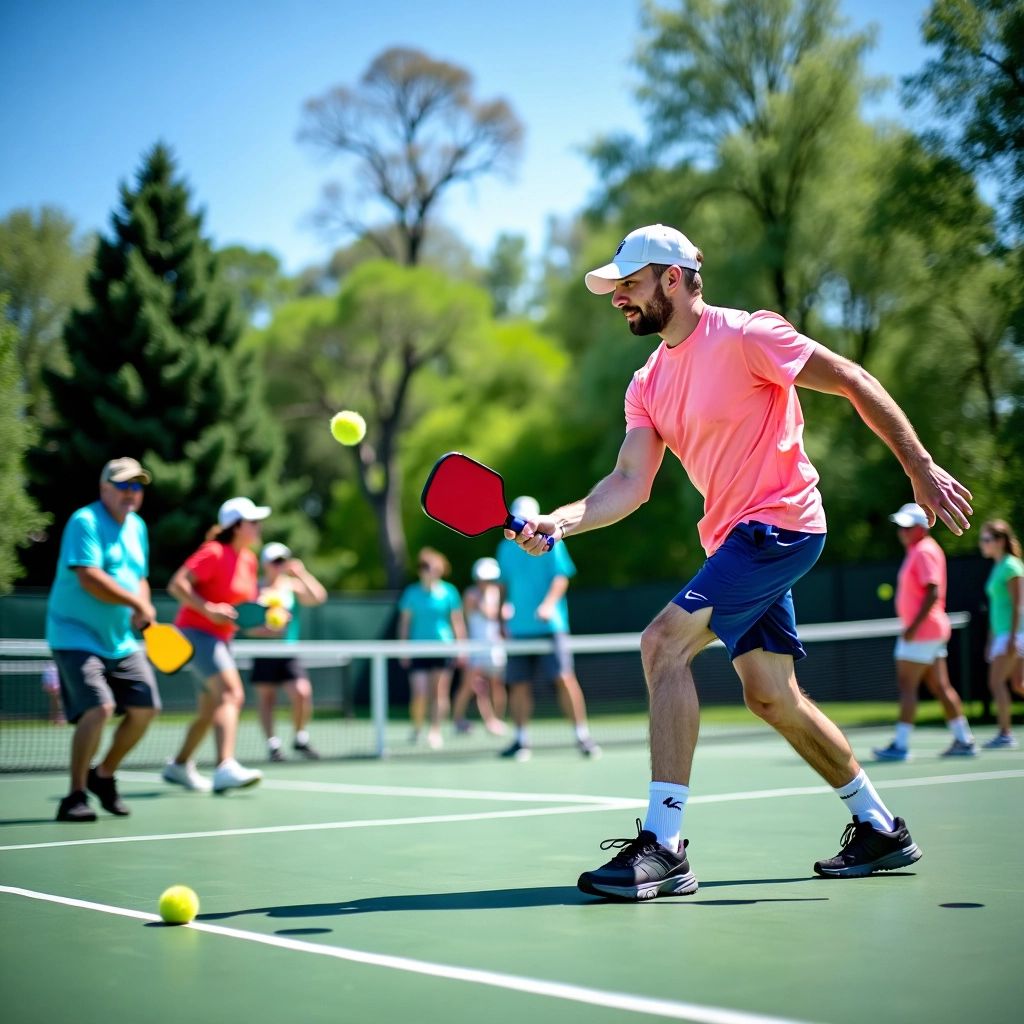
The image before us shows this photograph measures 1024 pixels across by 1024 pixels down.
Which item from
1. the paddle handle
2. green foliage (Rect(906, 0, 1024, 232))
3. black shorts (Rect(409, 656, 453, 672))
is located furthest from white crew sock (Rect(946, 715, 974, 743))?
green foliage (Rect(906, 0, 1024, 232))

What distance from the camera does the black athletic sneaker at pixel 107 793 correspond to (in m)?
8.62

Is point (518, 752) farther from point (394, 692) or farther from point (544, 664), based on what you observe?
point (394, 692)

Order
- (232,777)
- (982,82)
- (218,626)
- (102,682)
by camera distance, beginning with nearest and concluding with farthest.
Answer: (102,682) → (232,777) → (218,626) → (982,82)

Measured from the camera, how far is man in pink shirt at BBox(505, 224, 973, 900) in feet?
17.1

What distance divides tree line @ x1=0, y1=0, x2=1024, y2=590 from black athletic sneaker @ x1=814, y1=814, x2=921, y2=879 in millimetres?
16060

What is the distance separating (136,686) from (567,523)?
424 cm

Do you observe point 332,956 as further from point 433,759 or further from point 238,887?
point 433,759

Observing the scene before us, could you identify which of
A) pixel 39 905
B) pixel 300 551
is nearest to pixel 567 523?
pixel 39 905

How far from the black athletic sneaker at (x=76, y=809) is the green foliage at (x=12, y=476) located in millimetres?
21500

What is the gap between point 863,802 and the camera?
5.54 metres

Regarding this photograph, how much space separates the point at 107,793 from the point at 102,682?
71 centimetres

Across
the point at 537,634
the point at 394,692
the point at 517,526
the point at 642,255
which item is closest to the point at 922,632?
the point at 537,634

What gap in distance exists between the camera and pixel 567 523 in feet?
17.5

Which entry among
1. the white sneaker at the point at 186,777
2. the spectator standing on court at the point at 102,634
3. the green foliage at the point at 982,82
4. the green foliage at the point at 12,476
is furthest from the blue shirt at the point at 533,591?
the green foliage at the point at 12,476
